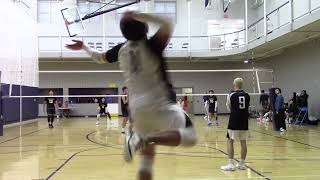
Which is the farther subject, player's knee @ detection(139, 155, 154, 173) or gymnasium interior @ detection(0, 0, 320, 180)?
gymnasium interior @ detection(0, 0, 320, 180)

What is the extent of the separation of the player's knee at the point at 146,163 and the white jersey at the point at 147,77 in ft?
1.20

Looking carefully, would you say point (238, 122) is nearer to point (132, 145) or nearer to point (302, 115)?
point (132, 145)

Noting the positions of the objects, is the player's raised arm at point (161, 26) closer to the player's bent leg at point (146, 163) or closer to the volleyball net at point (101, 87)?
the player's bent leg at point (146, 163)

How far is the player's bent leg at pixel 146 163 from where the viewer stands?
3.18 metres

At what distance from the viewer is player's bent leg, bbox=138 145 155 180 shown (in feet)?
10.4

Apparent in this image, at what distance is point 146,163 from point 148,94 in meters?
0.51

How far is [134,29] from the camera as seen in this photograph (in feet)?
10.9

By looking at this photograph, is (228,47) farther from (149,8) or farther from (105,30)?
(105,30)

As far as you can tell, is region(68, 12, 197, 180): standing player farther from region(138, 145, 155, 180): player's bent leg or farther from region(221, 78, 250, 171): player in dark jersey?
region(221, 78, 250, 171): player in dark jersey

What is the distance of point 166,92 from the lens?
3330 mm

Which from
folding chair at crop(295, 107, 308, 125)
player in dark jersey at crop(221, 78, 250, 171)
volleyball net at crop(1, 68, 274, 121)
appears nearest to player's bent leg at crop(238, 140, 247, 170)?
player in dark jersey at crop(221, 78, 250, 171)

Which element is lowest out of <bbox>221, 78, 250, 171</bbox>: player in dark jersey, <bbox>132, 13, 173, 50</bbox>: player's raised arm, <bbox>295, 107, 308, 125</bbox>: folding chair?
<bbox>295, 107, 308, 125</bbox>: folding chair

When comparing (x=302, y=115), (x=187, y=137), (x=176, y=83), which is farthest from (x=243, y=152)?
(x=176, y=83)

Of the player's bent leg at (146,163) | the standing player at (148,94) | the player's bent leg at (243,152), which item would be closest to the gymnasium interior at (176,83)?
the standing player at (148,94)
